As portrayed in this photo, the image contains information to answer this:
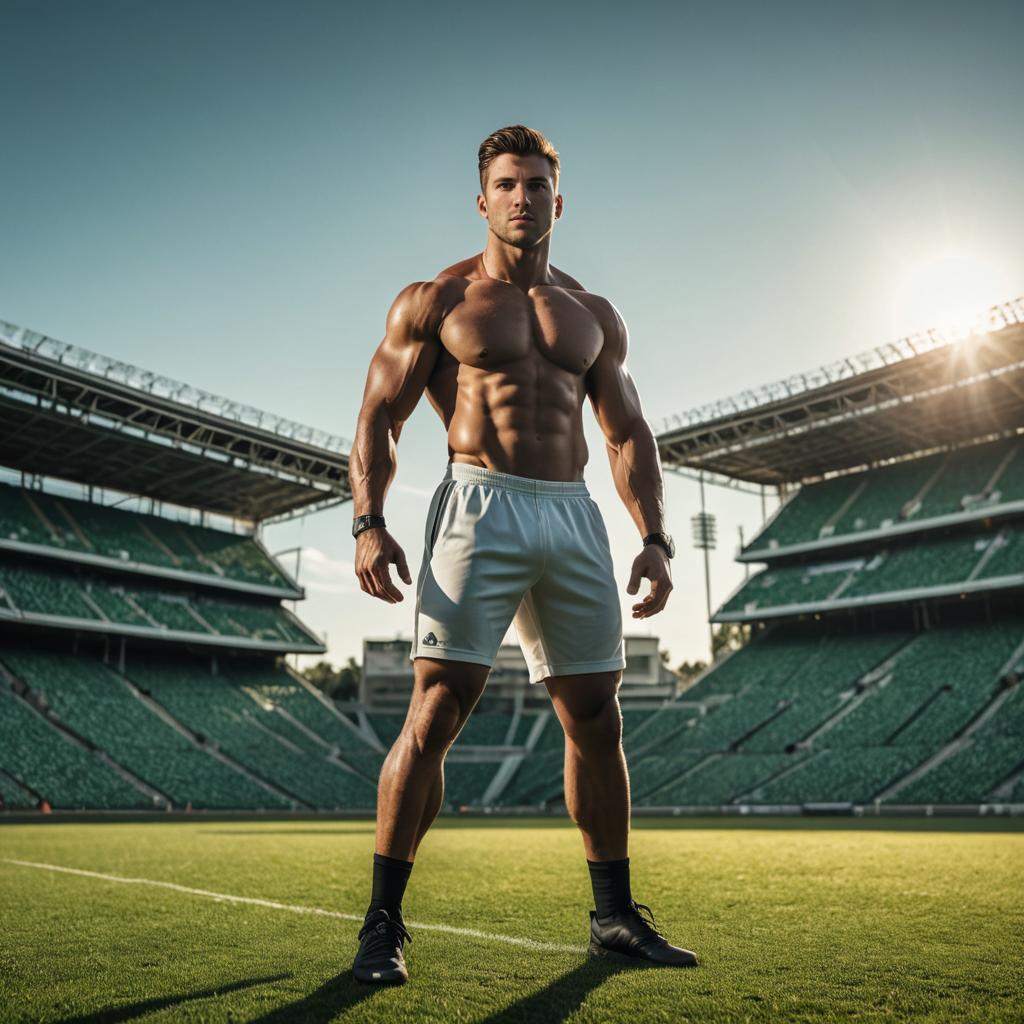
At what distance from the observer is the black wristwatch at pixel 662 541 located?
3906 millimetres

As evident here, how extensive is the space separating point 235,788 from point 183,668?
8800 mm

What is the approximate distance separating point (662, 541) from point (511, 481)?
28.9 inches

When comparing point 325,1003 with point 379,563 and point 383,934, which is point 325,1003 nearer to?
point 383,934

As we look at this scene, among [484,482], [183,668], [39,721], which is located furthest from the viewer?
[183,668]

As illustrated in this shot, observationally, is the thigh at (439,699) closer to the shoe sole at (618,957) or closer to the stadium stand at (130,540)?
the shoe sole at (618,957)

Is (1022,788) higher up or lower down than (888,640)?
lower down

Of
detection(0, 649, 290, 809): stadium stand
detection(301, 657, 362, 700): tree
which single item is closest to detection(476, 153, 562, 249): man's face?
detection(0, 649, 290, 809): stadium stand

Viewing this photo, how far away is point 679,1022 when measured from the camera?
2379mm

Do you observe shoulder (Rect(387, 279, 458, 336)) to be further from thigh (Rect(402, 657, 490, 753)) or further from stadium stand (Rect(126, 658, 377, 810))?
stadium stand (Rect(126, 658, 377, 810))

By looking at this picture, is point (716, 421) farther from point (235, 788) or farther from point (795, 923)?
point (795, 923)

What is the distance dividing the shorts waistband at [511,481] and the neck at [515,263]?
2.76ft

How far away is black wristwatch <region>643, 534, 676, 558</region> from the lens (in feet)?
12.8

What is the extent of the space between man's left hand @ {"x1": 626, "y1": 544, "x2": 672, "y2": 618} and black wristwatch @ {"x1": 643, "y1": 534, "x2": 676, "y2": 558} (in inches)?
2.3

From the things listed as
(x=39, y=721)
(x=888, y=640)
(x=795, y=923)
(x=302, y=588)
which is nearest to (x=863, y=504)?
(x=888, y=640)
